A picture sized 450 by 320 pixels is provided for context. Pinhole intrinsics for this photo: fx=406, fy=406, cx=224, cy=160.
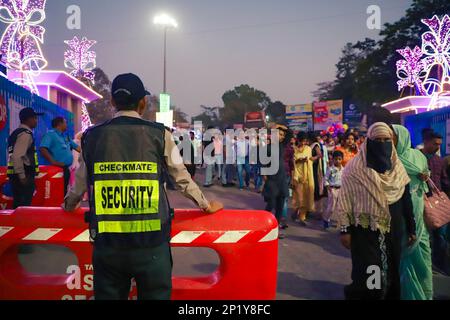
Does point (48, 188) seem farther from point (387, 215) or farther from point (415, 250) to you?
point (415, 250)

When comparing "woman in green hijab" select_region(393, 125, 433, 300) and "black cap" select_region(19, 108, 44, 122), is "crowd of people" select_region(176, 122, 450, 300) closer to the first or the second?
"woman in green hijab" select_region(393, 125, 433, 300)

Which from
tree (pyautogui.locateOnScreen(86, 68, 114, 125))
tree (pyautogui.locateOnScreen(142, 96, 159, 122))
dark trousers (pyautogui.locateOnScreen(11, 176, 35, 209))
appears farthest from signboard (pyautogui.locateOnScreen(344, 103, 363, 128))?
dark trousers (pyautogui.locateOnScreen(11, 176, 35, 209))

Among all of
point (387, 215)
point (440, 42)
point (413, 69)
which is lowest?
point (387, 215)

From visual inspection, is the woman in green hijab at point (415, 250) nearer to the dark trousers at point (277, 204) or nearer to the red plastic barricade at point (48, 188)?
the dark trousers at point (277, 204)

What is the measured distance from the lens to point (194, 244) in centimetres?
314

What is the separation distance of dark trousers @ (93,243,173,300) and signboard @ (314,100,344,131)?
164ft

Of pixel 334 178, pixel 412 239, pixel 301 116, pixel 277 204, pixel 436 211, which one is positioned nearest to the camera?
pixel 412 239

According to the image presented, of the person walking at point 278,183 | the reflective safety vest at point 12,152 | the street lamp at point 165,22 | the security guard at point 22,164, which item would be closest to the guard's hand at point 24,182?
the security guard at point 22,164

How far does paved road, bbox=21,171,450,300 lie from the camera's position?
4355mm

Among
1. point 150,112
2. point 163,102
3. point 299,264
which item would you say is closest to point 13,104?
point 299,264

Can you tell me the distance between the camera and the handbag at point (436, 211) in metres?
3.85

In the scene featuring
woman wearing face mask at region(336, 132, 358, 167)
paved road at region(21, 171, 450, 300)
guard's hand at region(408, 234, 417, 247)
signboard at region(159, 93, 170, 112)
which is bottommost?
paved road at region(21, 171, 450, 300)

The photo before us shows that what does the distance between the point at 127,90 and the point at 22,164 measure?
13.3ft
